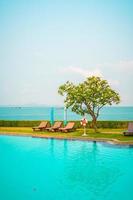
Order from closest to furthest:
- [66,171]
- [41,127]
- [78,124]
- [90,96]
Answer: [66,171], [90,96], [41,127], [78,124]

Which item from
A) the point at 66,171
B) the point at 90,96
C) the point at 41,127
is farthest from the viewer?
the point at 41,127

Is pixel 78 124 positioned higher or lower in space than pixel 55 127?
higher

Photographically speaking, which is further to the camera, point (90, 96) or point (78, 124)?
point (78, 124)

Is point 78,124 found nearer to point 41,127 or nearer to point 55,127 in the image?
point 55,127

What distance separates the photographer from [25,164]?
17.0m

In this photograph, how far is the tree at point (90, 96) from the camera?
2750 cm

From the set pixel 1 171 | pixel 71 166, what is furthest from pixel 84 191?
pixel 1 171

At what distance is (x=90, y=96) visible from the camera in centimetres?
2770

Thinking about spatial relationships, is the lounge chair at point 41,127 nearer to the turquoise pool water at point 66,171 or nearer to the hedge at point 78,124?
the hedge at point 78,124

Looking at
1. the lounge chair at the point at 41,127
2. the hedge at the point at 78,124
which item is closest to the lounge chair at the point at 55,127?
the lounge chair at the point at 41,127

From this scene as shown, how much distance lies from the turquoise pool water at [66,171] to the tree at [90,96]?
548cm

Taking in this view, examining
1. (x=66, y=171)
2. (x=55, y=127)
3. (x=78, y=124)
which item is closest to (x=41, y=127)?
(x=55, y=127)

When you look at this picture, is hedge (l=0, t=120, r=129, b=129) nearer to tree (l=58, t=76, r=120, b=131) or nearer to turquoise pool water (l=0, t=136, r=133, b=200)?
tree (l=58, t=76, r=120, b=131)

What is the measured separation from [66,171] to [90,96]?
1324 cm
